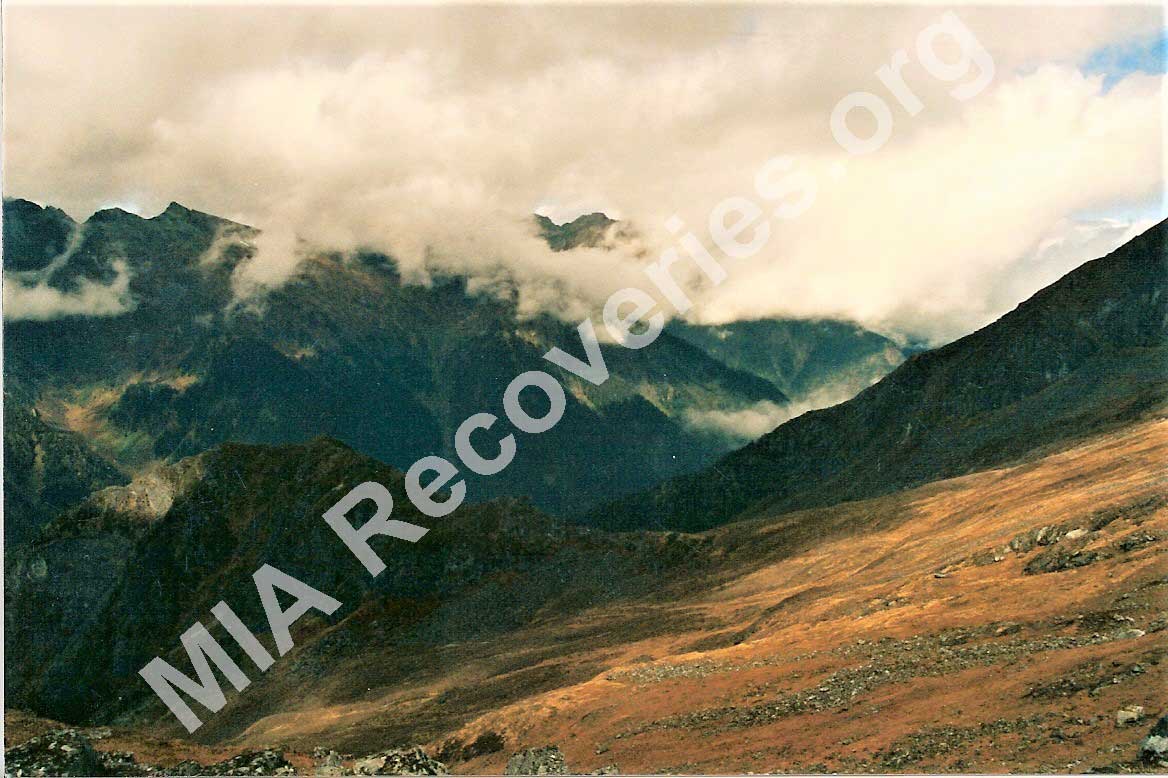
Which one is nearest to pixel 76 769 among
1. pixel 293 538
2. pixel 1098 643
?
pixel 1098 643

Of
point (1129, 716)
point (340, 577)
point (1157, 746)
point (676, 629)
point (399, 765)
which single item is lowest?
point (676, 629)

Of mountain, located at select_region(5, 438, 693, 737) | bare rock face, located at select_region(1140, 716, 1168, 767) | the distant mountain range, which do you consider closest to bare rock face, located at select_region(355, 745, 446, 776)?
bare rock face, located at select_region(1140, 716, 1168, 767)

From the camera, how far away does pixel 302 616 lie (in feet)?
486

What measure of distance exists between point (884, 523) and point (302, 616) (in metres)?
89.1

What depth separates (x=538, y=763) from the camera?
54188mm

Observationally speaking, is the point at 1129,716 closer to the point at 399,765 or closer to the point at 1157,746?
the point at 1157,746

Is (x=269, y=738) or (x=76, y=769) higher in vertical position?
(x=76, y=769)

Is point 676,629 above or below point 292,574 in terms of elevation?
below

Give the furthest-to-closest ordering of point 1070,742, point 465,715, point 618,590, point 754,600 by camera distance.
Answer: point 618,590 < point 754,600 < point 465,715 < point 1070,742

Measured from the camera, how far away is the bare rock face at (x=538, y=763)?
52.7 metres

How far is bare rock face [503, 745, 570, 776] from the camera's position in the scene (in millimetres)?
52719

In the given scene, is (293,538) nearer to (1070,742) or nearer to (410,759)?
(410,759)

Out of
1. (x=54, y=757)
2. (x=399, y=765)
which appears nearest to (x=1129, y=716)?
(x=399, y=765)

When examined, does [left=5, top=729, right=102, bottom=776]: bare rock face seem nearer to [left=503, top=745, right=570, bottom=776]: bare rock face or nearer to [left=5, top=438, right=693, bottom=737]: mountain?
[left=503, top=745, right=570, bottom=776]: bare rock face
